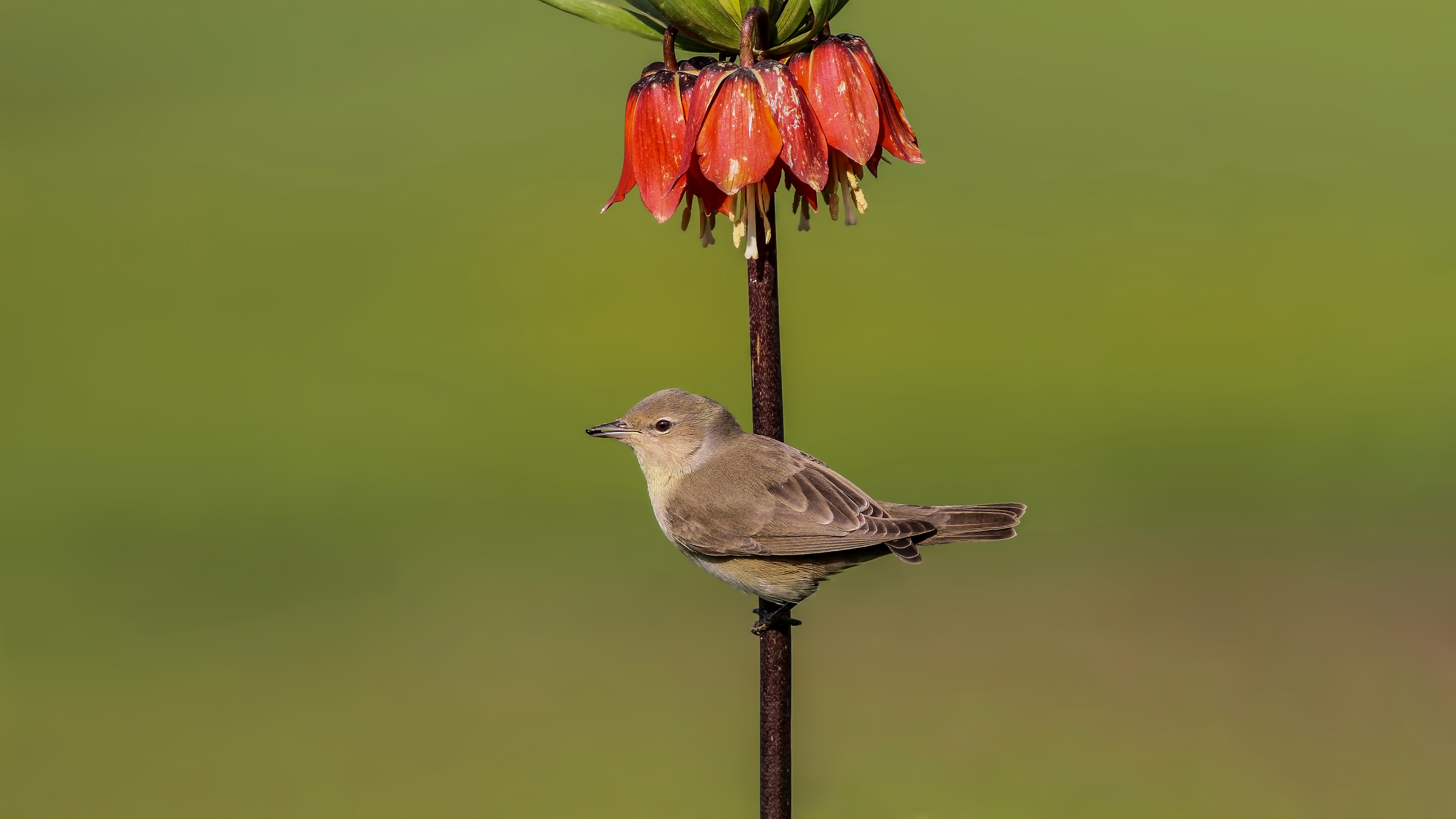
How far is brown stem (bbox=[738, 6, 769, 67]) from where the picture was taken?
1904mm

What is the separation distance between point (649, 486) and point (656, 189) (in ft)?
2.74

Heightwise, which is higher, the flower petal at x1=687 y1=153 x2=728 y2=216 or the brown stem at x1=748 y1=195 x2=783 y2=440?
the flower petal at x1=687 y1=153 x2=728 y2=216

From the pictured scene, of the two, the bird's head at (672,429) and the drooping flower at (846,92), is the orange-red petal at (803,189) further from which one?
the bird's head at (672,429)

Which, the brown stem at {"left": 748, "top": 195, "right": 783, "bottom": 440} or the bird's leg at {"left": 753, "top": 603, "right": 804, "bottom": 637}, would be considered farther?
the bird's leg at {"left": 753, "top": 603, "right": 804, "bottom": 637}

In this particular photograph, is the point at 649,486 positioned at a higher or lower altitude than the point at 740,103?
lower

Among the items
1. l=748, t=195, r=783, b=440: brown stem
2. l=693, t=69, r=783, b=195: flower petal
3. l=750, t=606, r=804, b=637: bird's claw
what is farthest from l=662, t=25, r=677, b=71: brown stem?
l=750, t=606, r=804, b=637: bird's claw

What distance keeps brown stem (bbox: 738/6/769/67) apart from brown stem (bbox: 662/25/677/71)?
4.4 inches

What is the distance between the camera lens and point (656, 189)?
6.80 feet

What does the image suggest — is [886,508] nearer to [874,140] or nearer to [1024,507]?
[1024,507]

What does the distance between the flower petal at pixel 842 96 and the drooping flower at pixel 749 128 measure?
0.03 m

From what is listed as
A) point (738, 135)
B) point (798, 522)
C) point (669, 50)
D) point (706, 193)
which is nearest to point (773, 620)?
point (798, 522)

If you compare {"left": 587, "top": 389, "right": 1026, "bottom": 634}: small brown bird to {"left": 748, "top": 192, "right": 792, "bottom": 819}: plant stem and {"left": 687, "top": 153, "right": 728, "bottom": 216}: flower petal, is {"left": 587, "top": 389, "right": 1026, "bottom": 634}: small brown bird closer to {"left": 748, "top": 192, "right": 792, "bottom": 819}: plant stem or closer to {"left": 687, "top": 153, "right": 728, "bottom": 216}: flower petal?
{"left": 748, "top": 192, "right": 792, "bottom": 819}: plant stem

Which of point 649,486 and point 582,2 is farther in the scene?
point 649,486

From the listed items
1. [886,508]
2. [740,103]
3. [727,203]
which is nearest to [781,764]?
[886,508]
